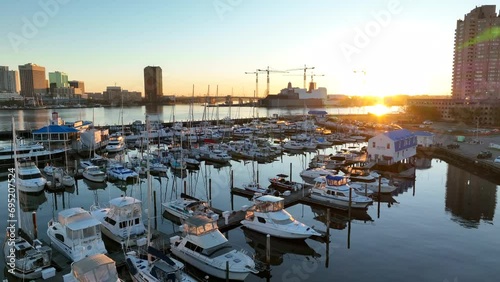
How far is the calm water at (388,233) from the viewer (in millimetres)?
18625

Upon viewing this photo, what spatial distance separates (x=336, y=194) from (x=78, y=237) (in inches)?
760

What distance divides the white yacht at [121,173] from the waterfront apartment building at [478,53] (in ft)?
419

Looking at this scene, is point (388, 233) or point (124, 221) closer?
point (124, 221)

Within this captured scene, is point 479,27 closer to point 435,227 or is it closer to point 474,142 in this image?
point 474,142

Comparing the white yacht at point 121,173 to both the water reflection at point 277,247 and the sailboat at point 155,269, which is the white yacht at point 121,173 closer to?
the water reflection at point 277,247

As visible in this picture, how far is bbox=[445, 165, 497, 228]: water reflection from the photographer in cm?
2680

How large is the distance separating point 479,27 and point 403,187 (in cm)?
12637

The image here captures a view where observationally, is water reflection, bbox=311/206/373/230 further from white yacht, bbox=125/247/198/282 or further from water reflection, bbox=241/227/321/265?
white yacht, bbox=125/247/198/282

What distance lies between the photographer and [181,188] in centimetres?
3525

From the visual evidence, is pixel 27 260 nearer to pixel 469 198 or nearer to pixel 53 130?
pixel 469 198

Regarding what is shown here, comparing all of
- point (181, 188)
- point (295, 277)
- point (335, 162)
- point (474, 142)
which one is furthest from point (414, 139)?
point (295, 277)

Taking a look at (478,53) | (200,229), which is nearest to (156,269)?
(200,229)

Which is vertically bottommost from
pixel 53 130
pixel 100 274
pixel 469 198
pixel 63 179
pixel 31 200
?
pixel 469 198

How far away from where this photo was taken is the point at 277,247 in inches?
854
